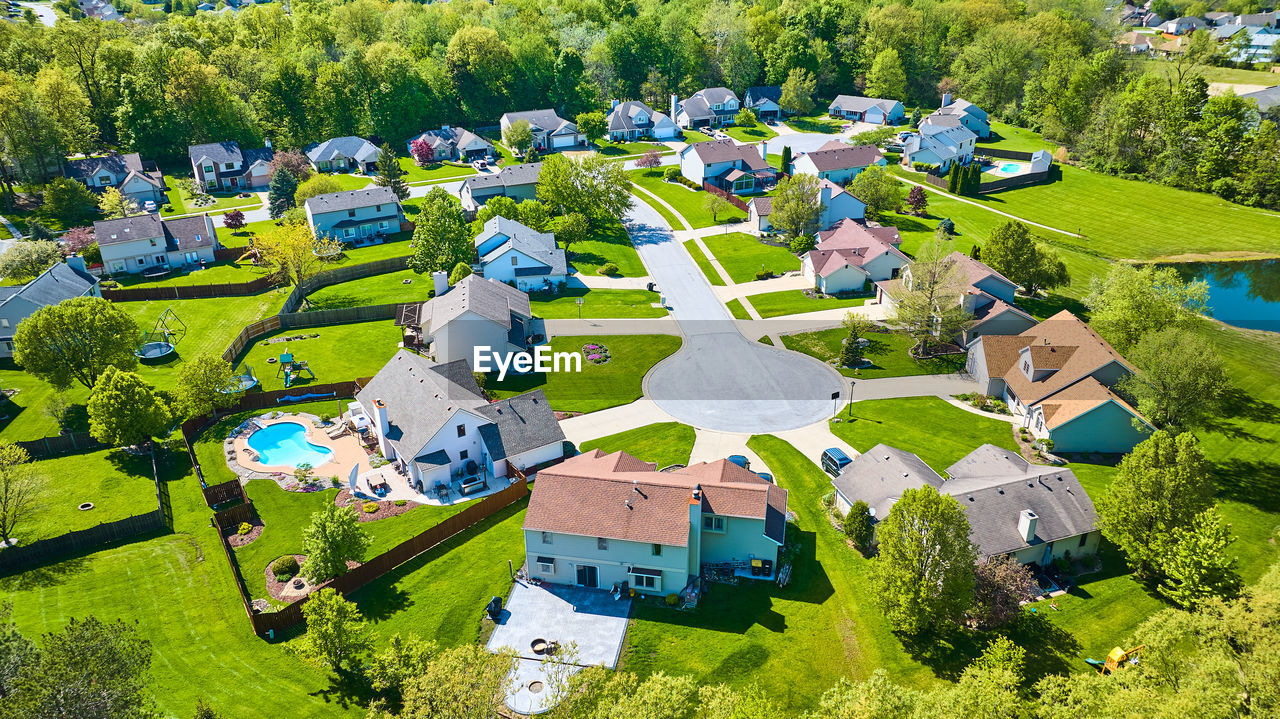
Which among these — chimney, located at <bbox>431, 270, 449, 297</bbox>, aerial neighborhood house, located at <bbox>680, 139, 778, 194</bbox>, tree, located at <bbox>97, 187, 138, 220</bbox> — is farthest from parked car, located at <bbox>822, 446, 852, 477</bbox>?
tree, located at <bbox>97, 187, 138, 220</bbox>

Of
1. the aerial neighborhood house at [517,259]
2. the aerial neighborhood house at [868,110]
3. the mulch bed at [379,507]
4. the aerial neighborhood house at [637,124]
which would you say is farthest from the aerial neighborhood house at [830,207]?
the mulch bed at [379,507]

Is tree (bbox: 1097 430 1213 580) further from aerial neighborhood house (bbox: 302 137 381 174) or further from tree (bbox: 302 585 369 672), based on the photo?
aerial neighborhood house (bbox: 302 137 381 174)

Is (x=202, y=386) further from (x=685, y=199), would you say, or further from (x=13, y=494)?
(x=685, y=199)

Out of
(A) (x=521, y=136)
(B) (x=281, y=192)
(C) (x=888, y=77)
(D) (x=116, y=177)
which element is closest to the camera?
(B) (x=281, y=192)

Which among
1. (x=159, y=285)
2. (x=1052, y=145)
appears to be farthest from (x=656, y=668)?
(x=1052, y=145)

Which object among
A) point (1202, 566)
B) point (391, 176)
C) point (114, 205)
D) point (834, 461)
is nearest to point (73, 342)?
point (114, 205)

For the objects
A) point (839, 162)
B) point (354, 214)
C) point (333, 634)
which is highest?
point (839, 162)

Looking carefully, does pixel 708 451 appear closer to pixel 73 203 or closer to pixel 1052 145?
pixel 73 203
